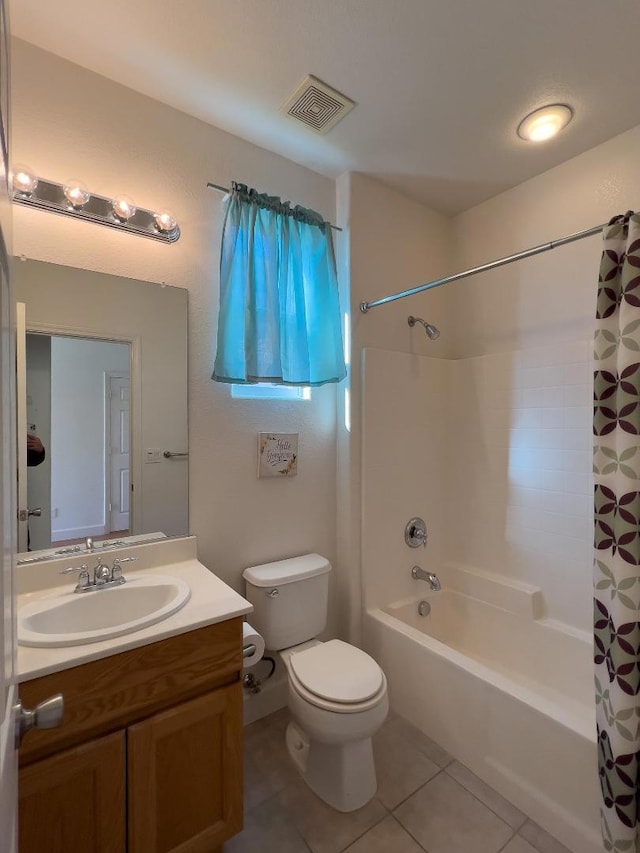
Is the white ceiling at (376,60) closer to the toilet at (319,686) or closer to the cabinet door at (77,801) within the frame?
the toilet at (319,686)

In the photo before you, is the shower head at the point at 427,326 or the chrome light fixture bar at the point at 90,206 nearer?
the chrome light fixture bar at the point at 90,206

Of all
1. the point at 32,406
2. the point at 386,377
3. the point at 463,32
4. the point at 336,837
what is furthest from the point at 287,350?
the point at 336,837

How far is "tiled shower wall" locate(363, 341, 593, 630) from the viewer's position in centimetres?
191

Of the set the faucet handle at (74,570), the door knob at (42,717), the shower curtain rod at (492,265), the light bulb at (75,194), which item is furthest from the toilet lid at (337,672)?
the light bulb at (75,194)

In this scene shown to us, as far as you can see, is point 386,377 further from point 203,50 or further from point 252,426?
point 203,50

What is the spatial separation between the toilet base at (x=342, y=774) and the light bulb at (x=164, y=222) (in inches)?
78.5

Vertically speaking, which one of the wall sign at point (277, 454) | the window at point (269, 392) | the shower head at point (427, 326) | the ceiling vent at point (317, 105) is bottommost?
the wall sign at point (277, 454)

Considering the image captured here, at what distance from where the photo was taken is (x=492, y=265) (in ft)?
5.38

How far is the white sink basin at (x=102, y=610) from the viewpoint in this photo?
41.4 inches

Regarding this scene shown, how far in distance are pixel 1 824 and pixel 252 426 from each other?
1.46 m

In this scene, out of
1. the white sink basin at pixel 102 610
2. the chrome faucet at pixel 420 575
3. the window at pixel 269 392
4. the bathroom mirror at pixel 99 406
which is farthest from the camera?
the chrome faucet at pixel 420 575

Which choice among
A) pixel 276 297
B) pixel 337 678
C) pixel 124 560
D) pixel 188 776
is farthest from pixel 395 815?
pixel 276 297

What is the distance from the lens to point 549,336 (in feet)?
6.73

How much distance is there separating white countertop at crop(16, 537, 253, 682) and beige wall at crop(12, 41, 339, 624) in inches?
7.3
